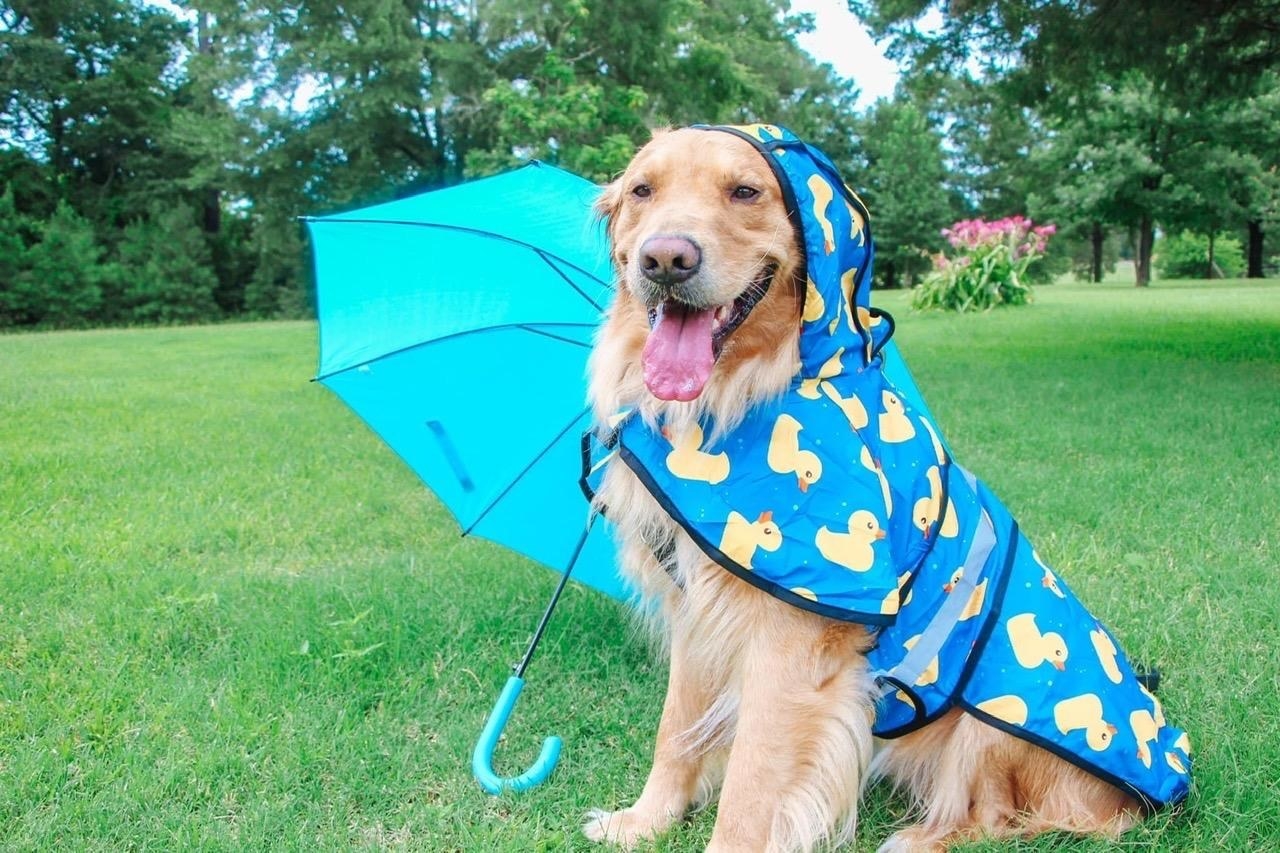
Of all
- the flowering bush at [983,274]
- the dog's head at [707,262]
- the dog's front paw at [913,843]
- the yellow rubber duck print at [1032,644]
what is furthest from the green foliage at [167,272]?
the yellow rubber duck print at [1032,644]

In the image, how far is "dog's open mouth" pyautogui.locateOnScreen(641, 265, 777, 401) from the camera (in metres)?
2.19

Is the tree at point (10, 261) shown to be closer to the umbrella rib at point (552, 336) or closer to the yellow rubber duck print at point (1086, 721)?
the umbrella rib at point (552, 336)

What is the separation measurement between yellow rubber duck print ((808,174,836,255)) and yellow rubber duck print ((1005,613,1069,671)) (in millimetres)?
1038

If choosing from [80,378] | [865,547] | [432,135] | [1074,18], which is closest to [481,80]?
[432,135]

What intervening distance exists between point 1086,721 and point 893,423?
85 cm

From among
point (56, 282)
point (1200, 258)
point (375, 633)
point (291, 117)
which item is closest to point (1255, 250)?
point (1200, 258)

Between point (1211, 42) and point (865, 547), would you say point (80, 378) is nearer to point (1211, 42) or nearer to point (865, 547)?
point (865, 547)

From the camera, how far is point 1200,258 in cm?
5328

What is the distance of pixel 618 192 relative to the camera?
2.58m

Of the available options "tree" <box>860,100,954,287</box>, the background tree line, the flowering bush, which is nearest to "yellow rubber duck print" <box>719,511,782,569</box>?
the flowering bush

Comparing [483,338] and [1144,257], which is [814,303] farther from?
[1144,257]

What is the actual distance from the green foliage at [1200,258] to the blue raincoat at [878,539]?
5854 cm

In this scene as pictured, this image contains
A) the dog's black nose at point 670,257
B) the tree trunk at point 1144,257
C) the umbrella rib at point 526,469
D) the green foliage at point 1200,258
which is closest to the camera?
the dog's black nose at point 670,257

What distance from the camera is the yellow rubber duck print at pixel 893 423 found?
2.33 meters
